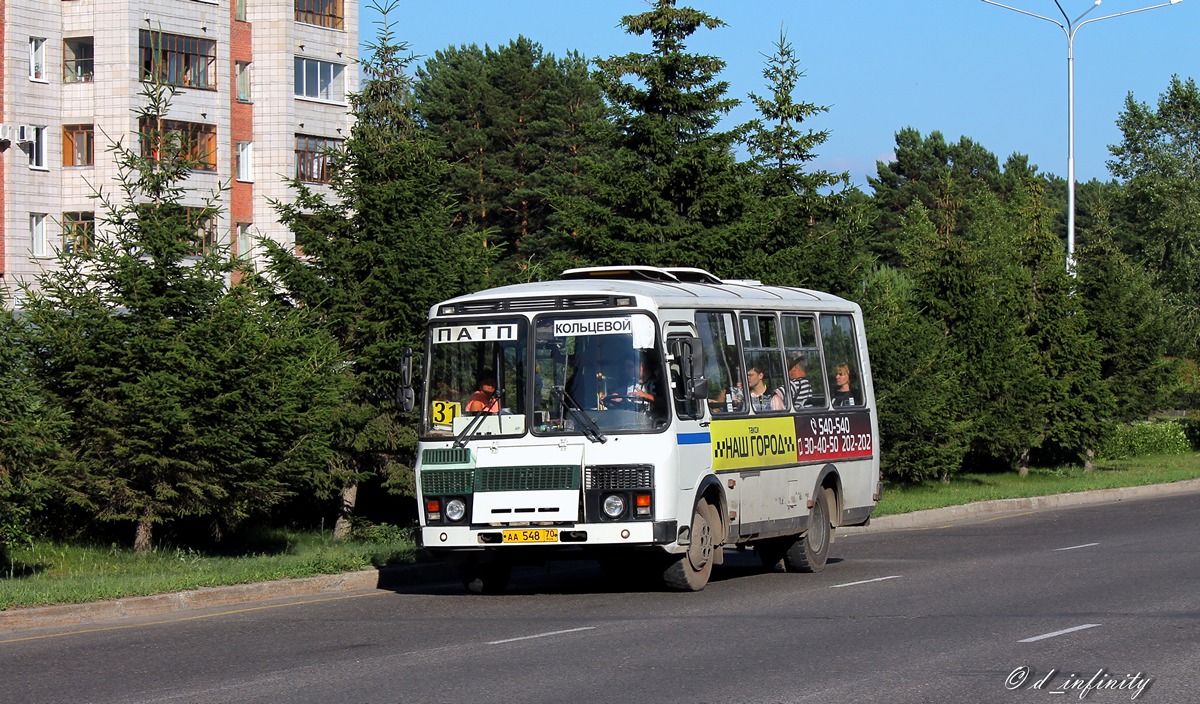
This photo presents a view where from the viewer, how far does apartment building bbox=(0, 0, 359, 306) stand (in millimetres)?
49500

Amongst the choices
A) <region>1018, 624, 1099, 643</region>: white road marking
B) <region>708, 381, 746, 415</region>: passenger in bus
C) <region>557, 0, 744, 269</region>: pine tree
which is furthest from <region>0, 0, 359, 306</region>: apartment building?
<region>1018, 624, 1099, 643</region>: white road marking

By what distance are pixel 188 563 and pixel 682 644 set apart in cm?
869

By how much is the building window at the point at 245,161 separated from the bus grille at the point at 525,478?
145 ft

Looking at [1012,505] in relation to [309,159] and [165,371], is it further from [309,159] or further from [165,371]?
[309,159]

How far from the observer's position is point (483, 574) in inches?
619

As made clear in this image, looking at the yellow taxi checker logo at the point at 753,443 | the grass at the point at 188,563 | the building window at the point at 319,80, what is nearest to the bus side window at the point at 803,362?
the yellow taxi checker logo at the point at 753,443

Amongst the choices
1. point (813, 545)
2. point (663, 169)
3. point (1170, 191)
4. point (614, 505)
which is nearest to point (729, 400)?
point (614, 505)

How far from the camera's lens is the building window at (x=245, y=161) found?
56.8m

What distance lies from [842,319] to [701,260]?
10.0m

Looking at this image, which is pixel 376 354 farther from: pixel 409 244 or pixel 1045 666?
pixel 1045 666

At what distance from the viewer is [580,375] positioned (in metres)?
14.9

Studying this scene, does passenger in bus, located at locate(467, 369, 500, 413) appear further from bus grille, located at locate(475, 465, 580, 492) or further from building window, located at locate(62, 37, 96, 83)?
building window, located at locate(62, 37, 96, 83)

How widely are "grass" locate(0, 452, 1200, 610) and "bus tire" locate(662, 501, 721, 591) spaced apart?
11.4 feet

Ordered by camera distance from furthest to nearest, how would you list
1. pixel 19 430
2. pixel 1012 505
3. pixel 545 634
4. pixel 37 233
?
pixel 37 233 < pixel 1012 505 < pixel 19 430 < pixel 545 634
